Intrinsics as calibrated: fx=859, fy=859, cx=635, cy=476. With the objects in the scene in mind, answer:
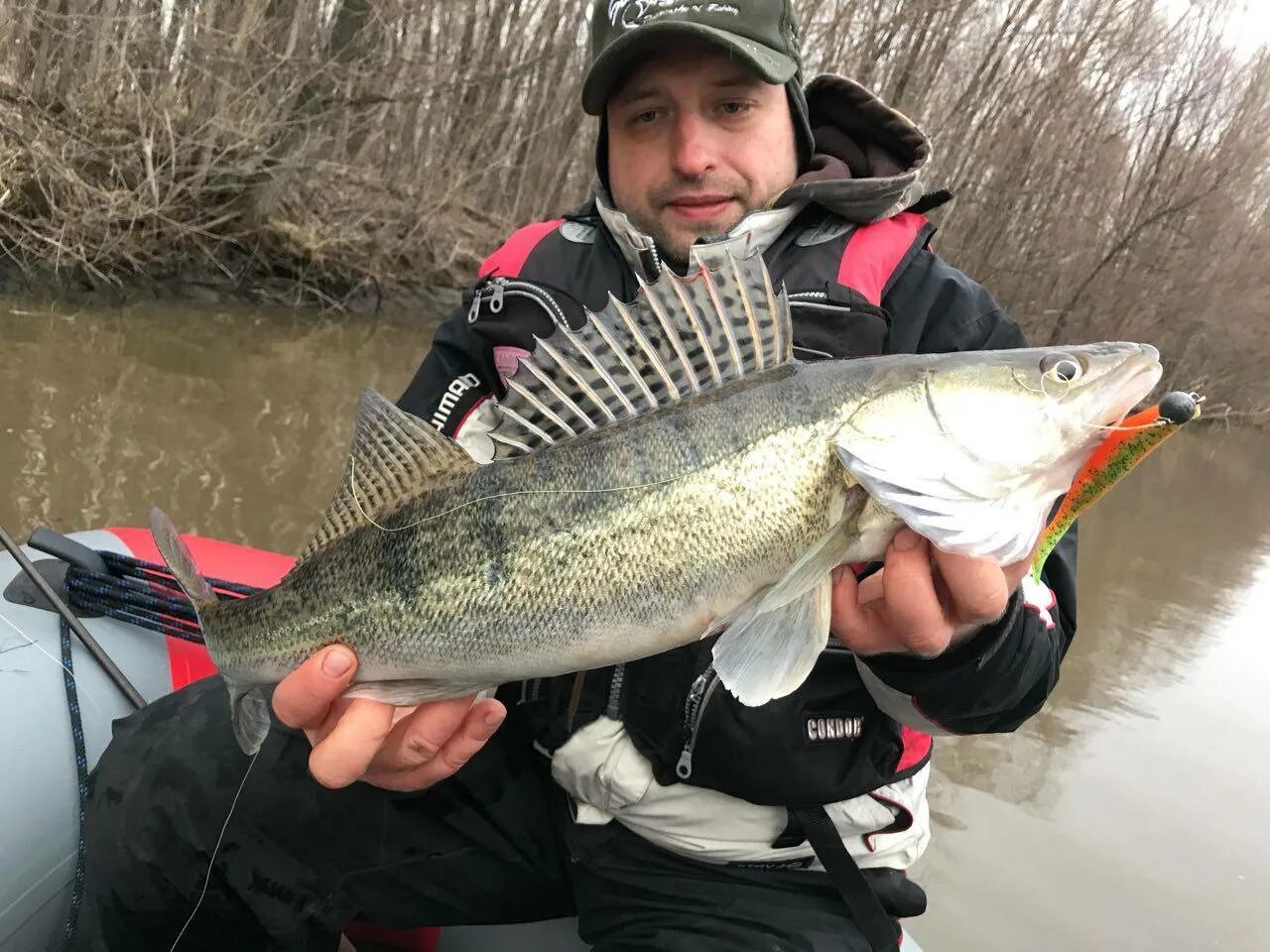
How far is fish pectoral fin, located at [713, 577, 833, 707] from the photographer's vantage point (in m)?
1.45

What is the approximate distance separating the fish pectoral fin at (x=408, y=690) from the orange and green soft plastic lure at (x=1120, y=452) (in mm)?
1059

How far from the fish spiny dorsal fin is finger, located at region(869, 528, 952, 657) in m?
0.76

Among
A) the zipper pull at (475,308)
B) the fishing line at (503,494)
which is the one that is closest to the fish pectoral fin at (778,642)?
the fishing line at (503,494)

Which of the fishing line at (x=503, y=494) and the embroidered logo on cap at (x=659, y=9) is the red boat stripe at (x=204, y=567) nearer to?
the fishing line at (x=503, y=494)

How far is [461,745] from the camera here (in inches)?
67.0

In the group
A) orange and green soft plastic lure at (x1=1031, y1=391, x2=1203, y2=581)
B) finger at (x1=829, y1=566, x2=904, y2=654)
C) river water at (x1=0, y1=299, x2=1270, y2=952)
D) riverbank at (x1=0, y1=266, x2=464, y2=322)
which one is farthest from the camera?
riverbank at (x1=0, y1=266, x2=464, y2=322)

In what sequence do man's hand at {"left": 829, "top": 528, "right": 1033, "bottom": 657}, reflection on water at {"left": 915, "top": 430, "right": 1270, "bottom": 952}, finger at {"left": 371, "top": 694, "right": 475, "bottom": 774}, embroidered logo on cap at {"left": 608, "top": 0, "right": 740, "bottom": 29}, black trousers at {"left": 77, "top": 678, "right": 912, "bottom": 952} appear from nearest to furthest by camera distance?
man's hand at {"left": 829, "top": 528, "right": 1033, "bottom": 657}, finger at {"left": 371, "top": 694, "right": 475, "bottom": 774}, black trousers at {"left": 77, "top": 678, "right": 912, "bottom": 952}, embroidered logo on cap at {"left": 608, "top": 0, "right": 740, "bottom": 29}, reflection on water at {"left": 915, "top": 430, "right": 1270, "bottom": 952}

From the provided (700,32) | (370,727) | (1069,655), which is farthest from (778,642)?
(1069,655)

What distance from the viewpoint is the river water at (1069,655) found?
3.27 m

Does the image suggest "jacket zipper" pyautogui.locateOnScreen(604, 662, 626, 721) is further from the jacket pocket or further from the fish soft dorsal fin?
the jacket pocket

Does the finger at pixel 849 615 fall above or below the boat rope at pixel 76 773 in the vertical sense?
above

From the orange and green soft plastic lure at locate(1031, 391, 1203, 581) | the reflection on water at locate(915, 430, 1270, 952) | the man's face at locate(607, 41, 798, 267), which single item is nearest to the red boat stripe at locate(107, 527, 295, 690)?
the man's face at locate(607, 41, 798, 267)

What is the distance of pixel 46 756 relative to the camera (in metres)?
2.07

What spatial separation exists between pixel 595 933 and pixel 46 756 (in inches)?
54.4
